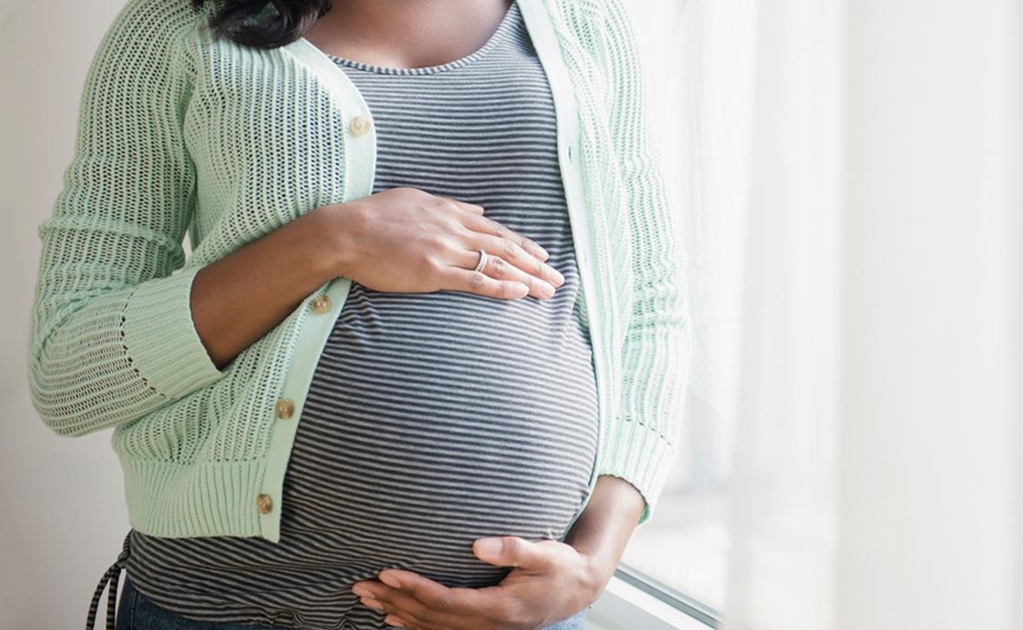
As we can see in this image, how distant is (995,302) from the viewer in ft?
2.61

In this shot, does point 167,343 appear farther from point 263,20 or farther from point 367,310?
point 263,20

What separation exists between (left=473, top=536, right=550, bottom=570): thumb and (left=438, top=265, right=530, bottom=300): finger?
9.0 inches

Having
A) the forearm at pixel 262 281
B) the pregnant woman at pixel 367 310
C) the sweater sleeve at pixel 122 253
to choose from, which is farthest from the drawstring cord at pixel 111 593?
the forearm at pixel 262 281

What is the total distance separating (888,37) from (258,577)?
74 cm

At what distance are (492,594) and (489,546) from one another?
5cm

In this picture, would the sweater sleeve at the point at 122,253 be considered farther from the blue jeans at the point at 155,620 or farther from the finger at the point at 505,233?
the finger at the point at 505,233

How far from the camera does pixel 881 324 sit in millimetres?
868

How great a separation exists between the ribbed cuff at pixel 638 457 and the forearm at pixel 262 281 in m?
0.34

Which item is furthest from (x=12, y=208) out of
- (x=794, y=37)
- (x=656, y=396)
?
(x=794, y=37)

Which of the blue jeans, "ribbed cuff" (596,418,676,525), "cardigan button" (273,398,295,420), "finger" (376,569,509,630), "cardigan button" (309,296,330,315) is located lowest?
the blue jeans

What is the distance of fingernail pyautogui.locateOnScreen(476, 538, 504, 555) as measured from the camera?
0.99 m

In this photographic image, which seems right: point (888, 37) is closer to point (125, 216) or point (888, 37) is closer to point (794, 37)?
point (794, 37)

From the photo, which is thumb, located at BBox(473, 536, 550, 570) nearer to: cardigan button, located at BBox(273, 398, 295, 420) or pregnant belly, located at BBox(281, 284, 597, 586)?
pregnant belly, located at BBox(281, 284, 597, 586)

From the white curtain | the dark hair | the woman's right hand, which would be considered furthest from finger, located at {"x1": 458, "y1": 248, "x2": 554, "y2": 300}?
the dark hair
